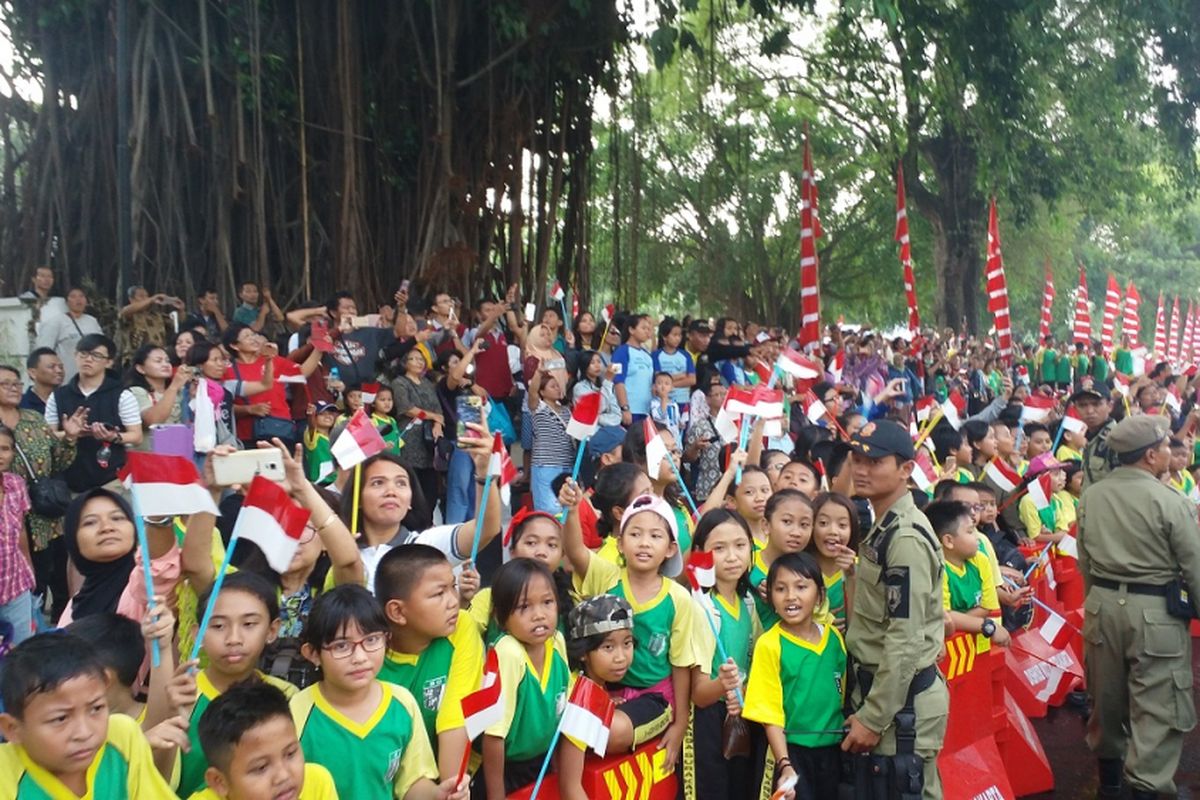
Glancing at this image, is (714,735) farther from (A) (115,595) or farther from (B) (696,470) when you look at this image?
(B) (696,470)

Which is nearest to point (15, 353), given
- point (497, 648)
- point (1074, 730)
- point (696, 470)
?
point (696, 470)

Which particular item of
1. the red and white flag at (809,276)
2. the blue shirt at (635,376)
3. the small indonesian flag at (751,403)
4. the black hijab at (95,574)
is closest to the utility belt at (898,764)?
the small indonesian flag at (751,403)

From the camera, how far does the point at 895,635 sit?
116 inches

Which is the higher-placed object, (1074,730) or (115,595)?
(115,595)

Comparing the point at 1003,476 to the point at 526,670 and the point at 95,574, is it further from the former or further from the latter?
the point at 95,574

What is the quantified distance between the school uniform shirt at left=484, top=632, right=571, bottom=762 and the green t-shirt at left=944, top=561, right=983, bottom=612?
1.79 meters

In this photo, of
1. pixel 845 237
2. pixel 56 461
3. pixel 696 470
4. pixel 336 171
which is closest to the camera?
pixel 56 461

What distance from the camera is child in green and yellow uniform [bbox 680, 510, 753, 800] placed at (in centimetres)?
327

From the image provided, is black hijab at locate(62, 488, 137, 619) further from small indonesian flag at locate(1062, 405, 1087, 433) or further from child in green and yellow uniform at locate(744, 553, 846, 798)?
small indonesian flag at locate(1062, 405, 1087, 433)

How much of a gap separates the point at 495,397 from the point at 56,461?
3.32 m

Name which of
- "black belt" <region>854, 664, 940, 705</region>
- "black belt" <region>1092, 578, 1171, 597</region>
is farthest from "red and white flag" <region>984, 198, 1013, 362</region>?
"black belt" <region>854, 664, 940, 705</region>

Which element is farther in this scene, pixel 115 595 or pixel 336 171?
pixel 336 171

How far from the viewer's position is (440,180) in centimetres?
959

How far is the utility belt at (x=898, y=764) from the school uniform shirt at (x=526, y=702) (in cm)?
93
